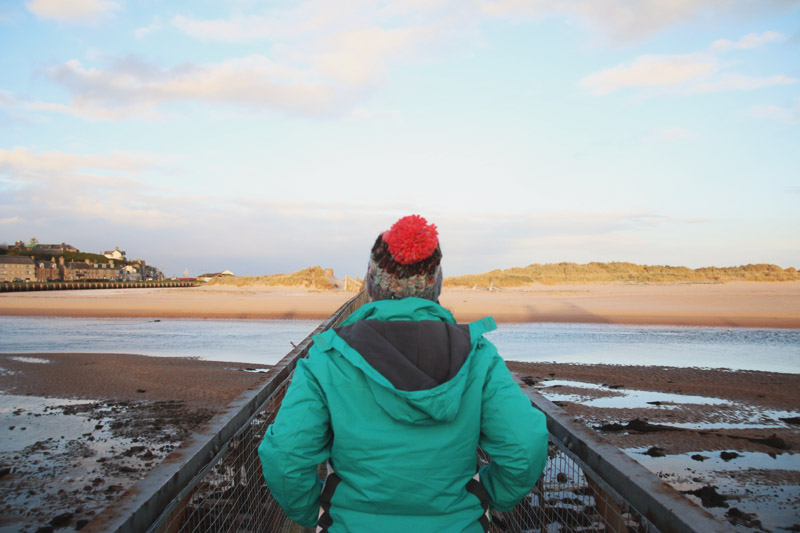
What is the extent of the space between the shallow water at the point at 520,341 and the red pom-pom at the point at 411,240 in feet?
32.3

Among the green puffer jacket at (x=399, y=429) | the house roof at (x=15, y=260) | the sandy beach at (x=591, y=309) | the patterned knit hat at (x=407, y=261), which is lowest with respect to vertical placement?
the sandy beach at (x=591, y=309)

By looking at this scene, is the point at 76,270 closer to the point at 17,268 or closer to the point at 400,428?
the point at 17,268

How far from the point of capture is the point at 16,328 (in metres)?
18.0

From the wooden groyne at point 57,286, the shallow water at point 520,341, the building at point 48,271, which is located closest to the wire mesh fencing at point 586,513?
the shallow water at point 520,341

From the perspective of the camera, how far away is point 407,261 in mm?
1712

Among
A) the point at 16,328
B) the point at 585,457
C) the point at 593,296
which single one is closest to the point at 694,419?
the point at 585,457

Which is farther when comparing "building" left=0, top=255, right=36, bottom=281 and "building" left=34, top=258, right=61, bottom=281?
"building" left=34, top=258, right=61, bottom=281

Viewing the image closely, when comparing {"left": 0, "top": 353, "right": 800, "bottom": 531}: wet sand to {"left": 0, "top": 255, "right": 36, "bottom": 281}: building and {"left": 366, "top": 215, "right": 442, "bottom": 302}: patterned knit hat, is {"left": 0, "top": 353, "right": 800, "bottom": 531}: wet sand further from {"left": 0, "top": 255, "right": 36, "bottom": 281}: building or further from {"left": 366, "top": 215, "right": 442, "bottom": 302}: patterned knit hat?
{"left": 0, "top": 255, "right": 36, "bottom": 281}: building

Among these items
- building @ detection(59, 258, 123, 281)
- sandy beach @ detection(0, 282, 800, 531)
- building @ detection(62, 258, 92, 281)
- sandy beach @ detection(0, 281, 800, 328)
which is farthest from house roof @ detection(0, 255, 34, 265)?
sandy beach @ detection(0, 282, 800, 531)

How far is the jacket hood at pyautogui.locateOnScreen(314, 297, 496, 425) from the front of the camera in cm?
141

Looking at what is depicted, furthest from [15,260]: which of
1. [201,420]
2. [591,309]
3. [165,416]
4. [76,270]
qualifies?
[201,420]

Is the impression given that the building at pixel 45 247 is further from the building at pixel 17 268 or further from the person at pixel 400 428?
the person at pixel 400 428

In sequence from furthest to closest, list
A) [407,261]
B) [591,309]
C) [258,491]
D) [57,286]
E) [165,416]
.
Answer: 1. [57,286]
2. [591,309]
3. [165,416]
4. [258,491]
5. [407,261]

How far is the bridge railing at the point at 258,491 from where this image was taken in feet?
4.50
